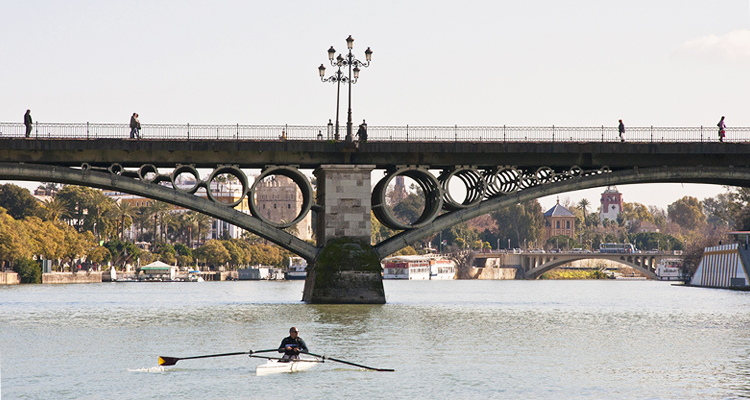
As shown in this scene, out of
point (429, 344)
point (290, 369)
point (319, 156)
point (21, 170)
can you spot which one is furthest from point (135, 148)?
point (290, 369)

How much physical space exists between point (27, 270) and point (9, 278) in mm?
2824

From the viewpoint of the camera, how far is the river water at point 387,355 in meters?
26.0

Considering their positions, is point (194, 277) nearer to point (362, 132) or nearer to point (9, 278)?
point (9, 278)

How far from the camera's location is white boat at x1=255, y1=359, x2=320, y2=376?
28.9 metres

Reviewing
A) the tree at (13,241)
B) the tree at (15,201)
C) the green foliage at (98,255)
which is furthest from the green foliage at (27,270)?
the tree at (15,201)

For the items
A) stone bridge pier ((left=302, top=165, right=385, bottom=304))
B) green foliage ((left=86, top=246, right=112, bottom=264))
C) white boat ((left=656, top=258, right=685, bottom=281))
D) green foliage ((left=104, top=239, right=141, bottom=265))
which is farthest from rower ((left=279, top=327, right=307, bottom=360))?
white boat ((left=656, top=258, right=685, bottom=281))

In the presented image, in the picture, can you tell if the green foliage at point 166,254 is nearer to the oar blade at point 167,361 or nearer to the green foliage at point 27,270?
the green foliage at point 27,270

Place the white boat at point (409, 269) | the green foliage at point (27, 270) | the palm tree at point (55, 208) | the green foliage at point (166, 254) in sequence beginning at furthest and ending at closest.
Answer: the white boat at point (409, 269)
the green foliage at point (166, 254)
the palm tree at point (55, 208)
the green foliage at point (27, 270)

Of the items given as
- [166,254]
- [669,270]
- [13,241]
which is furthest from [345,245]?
[669,270]

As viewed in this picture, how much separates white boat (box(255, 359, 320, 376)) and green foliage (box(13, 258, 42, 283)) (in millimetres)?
95003

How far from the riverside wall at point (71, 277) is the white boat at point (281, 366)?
332ft

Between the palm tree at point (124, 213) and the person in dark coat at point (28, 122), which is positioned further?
the palm tree at point (124, 213)

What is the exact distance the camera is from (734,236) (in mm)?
105625

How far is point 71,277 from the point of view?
436 feet
